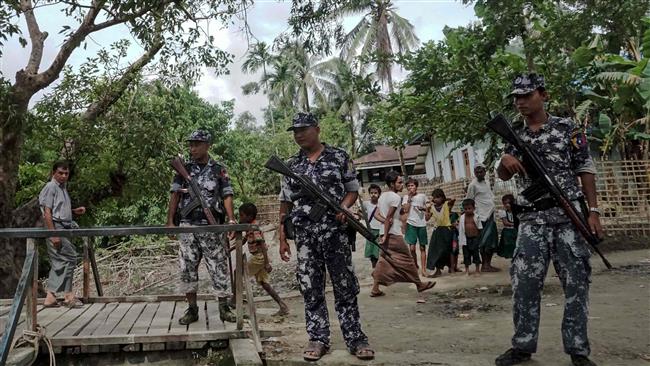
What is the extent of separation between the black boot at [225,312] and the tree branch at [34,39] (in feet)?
17.4

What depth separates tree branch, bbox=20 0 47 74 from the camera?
787cm

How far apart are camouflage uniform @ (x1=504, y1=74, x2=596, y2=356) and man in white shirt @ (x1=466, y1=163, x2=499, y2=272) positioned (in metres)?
4.93

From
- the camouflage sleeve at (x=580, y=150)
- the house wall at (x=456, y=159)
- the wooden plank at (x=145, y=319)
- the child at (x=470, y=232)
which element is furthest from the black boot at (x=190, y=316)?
the house wall at (x=456, y=159)

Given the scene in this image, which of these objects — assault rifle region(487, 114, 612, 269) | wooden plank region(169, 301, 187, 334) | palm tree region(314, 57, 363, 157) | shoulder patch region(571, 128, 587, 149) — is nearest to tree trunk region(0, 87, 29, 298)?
wooden plank region(169, 301, 187, 334)

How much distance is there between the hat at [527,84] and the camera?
3482 mm

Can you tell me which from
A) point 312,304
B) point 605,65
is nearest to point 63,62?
point 312,304

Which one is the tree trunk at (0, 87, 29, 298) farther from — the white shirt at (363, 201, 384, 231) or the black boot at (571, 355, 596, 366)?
the black boot at (571, 355, 596, 366)

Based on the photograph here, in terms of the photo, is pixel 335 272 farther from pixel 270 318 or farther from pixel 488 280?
pixel 488 280

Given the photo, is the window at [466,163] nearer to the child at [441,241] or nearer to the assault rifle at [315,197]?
the child at [441,241]

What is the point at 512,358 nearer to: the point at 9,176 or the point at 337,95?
the point at 9,176

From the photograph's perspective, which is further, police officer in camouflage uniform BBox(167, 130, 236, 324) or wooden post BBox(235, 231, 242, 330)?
police officer in camouflage uniform BBox(167, 130, 236, 324)

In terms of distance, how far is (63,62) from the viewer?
7.77m

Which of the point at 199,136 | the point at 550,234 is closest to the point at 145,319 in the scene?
the point at 199,136

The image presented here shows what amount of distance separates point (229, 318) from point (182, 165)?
1.44 meters
